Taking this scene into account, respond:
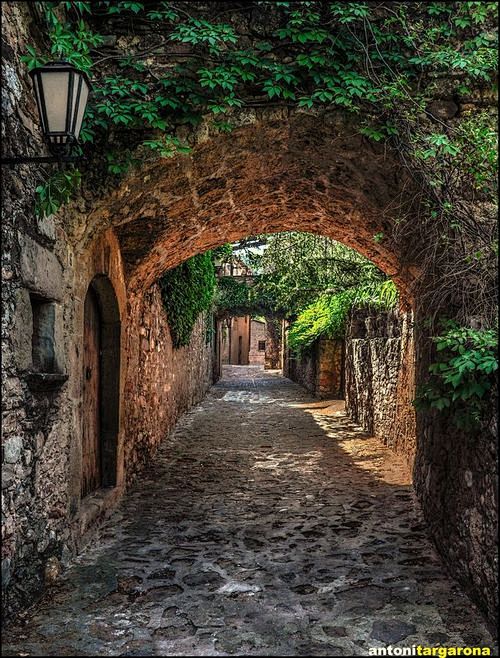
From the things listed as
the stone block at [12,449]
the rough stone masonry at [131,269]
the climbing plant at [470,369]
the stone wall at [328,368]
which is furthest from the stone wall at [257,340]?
the stone block at [12,449]

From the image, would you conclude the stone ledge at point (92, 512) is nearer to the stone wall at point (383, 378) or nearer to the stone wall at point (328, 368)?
the stone wall at point (383, 378)

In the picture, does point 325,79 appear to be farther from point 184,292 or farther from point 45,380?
point 184,292

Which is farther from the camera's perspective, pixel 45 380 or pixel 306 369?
pixel 306 369

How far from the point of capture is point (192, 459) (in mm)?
6570

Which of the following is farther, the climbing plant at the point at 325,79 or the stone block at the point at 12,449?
the climbing plant at the point at 325,79

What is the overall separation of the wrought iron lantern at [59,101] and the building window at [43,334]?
2.96 ft

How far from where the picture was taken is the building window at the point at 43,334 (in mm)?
3090

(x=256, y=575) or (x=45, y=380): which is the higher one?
(x=45, y=380)

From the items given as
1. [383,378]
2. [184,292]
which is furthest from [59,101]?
[184,292]

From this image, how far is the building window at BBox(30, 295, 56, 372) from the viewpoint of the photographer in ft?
10.1

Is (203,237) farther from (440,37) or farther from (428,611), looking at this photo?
(428,611)

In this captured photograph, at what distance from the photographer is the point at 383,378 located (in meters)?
7.54

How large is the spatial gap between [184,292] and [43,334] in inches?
221

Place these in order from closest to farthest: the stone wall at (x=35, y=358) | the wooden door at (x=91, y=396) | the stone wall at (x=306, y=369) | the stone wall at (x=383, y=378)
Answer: the stone wall at (x=35, y=358)
the wooden door at (x=91, y=396)
the stone wall at (x=383, y=378)
the stone wall at (x=306, y=369)
